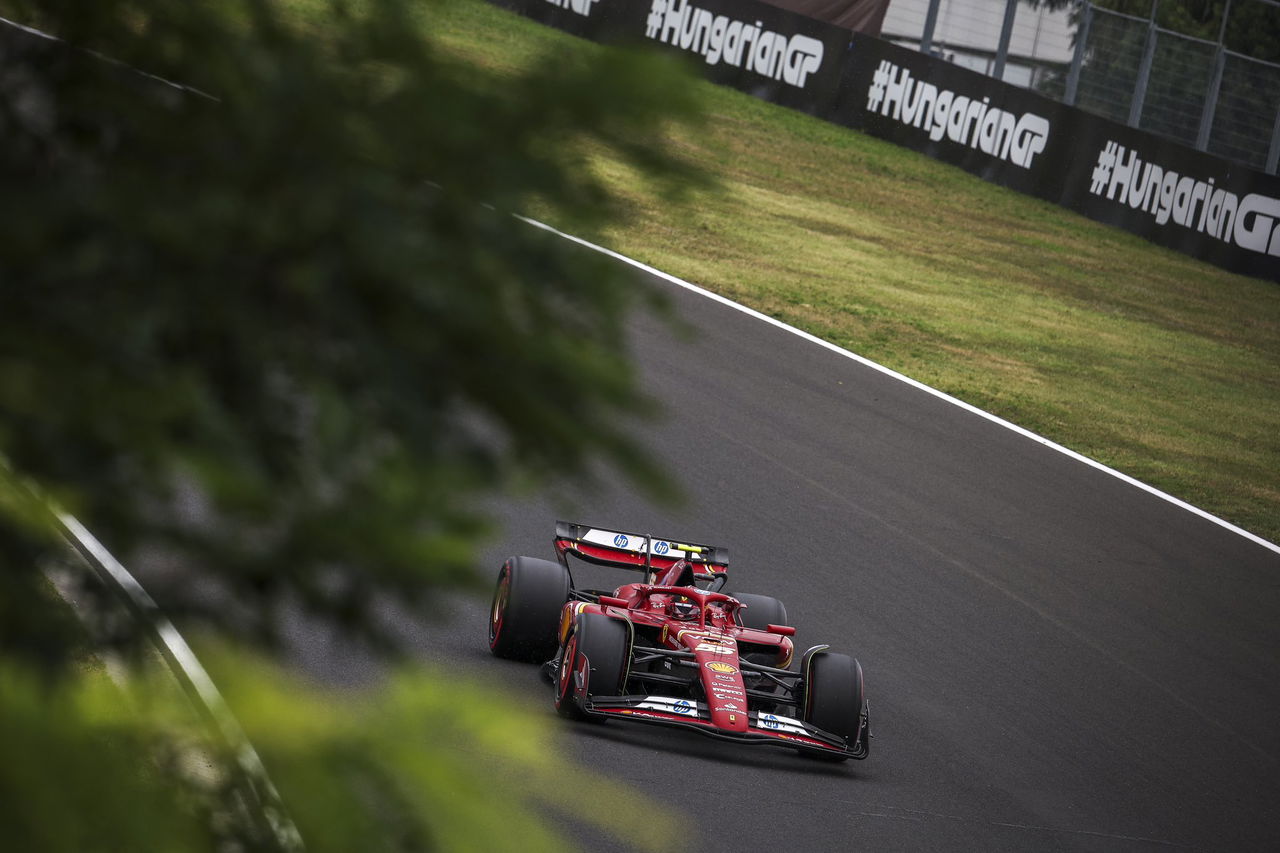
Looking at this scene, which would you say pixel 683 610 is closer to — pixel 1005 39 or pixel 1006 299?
pixel 1006 299

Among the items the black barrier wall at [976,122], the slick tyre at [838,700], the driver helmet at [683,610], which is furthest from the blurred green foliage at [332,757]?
the black barrier wall at [976,122]

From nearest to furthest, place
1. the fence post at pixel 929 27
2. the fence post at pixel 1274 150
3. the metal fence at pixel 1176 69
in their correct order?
the fence post at pixel 1274 150, the metal fence at pixel 1176 69, the fence post at pixel 929 27

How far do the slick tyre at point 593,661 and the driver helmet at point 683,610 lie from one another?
2.29 feet

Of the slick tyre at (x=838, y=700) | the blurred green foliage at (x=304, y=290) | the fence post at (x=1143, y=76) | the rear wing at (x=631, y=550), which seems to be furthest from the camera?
the fence post at (x=1143, y=76)

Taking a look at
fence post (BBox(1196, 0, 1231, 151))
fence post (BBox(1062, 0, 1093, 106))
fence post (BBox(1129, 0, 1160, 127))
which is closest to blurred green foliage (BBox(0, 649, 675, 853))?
fence post (BBox(1196, 0, 1231, 151))

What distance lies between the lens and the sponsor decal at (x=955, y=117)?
2459cm

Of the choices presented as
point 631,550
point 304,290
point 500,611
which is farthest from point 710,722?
point 304,290

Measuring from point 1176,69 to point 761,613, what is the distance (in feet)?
61.6

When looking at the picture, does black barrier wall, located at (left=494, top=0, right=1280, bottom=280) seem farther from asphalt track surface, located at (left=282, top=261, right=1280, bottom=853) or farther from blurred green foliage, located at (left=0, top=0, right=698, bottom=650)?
blurred green foliage, located at (left=0, top=0, right=698, bottom=650)

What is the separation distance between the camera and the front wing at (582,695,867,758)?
7254 mm

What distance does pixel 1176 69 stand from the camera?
24172 mm

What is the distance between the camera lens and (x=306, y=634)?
7852 millimetres

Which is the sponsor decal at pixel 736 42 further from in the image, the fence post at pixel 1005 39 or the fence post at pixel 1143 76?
the fence post at pixel 1143 76

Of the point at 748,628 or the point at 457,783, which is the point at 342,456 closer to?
the point at 457,783
